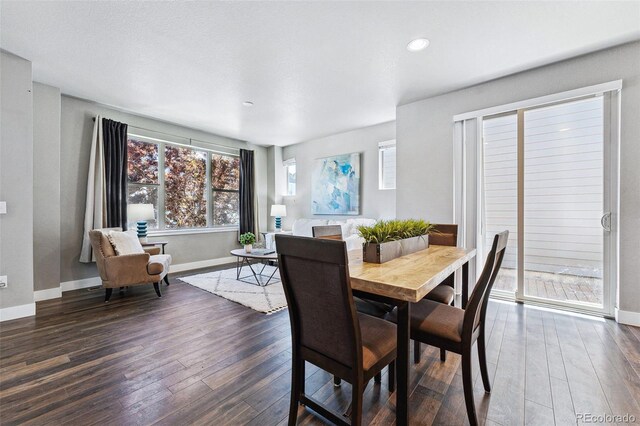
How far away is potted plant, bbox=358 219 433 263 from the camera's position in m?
1.49

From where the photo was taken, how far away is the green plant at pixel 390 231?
1553 millimetres

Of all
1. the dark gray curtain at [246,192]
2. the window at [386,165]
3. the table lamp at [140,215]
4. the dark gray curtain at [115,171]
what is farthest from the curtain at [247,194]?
the window at [386,165]

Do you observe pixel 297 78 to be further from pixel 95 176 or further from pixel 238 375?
pixel 95 176

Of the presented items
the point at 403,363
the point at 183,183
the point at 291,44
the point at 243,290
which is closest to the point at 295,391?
the point at 403,363

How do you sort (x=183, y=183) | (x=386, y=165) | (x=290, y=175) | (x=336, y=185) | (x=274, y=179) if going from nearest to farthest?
(x=386, y=165) < (x=183, y=183) < (x=336, y=185) < (x=274, y=179) < (x=290, y=175)

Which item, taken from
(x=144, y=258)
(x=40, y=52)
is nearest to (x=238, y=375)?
(x=144, y=258)

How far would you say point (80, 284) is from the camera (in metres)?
3.72

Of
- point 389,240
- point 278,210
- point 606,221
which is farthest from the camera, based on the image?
point 278,210

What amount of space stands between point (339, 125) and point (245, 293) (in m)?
3.26

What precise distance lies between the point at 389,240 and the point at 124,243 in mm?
3419

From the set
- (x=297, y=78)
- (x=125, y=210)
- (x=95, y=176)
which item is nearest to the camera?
(x=297, y=78)

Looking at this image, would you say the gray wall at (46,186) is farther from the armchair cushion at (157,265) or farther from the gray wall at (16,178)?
the armchair cushion at (157,265)

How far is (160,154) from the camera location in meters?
4.65

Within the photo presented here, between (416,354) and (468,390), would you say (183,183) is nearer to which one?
(416,354)
